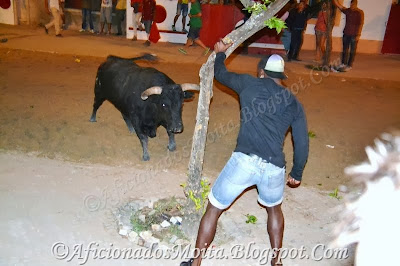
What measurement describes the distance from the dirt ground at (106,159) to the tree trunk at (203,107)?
55 cm

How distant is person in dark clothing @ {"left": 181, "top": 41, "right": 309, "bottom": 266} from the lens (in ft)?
12.1

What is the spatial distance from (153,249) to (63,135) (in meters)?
3.44

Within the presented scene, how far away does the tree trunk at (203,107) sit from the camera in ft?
13.8

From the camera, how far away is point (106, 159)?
653 cm

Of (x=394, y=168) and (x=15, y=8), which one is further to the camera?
(x=15, y=8)

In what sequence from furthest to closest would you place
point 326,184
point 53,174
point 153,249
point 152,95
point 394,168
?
point 152,95 → point 326,184 → point 53,174 → point 153,249 → point 394,168

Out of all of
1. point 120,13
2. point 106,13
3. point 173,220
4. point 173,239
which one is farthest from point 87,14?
point 173,239

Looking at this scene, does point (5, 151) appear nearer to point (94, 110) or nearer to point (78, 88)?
point (94, 110)

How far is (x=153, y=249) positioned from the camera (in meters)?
4.39

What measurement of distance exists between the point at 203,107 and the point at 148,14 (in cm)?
1151

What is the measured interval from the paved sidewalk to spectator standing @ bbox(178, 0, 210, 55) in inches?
10.1

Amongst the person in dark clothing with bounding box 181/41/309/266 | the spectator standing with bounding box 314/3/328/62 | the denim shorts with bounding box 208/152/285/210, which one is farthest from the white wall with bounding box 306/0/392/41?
the denim shorts with bounding box 208/152/285/210

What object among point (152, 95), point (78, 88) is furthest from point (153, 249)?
point (78, 88)

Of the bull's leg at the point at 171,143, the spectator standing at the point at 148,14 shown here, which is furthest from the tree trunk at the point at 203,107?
the spectator standing at the point at 148,14
